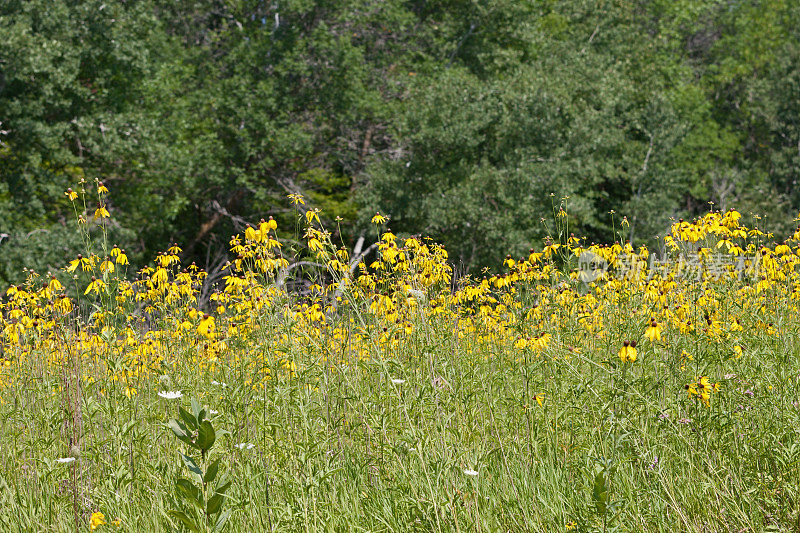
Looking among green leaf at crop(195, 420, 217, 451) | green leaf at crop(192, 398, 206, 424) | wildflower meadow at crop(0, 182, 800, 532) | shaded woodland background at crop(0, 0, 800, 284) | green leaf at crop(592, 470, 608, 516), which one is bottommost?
shaded woodland background at crop(0, 0, 800, 284)

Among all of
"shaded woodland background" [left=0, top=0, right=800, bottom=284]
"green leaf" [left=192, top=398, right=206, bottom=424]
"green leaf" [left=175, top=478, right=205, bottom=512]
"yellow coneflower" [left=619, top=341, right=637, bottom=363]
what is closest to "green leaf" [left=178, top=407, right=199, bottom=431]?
"green leaf" [left=192, top=398, right=206, bottom=424]

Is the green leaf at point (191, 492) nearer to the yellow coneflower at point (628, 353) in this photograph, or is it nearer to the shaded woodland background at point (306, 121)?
the yellow coneflower at point (628, 353)

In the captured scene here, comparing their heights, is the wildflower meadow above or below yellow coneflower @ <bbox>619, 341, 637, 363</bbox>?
below

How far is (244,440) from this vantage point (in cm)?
304

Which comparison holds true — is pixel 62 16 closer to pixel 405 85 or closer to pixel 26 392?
pixel 405 85

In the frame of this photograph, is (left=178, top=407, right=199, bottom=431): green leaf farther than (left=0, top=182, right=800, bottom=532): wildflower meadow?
No

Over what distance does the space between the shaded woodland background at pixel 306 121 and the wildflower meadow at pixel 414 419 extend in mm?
9522

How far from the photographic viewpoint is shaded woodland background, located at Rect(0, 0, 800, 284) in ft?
42.0

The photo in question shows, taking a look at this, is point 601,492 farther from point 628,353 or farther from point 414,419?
point 414,419

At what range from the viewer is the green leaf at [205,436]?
1.86 meters

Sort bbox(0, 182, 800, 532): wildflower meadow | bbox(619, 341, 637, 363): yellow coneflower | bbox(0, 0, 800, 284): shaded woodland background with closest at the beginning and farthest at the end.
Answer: bbox(619, 341, 637, 363): yellow coneflower → bbox(0, 182, 800, 532): wildflower meadow → bbox(0, 0, 800, 284): shaded woodland background

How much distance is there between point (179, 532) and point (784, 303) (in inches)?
134

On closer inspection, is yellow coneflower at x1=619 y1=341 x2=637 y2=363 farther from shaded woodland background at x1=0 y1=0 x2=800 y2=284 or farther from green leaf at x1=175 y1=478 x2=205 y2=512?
shaded woodland background at x1=0 y1=0 x2=800 y2=284

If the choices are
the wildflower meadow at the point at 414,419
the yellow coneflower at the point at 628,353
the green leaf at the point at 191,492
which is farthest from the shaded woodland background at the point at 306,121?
the yellow coneflower at the point at 628,353
